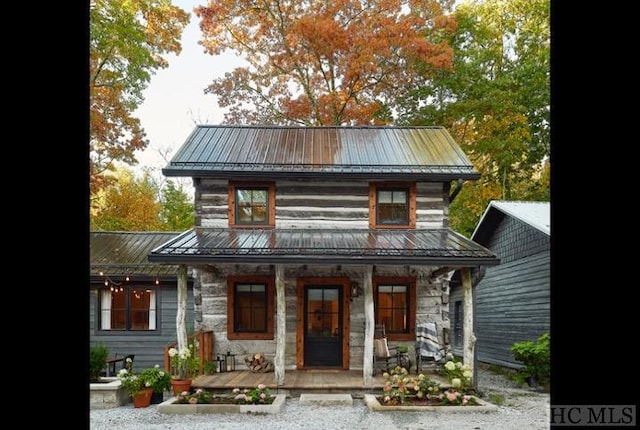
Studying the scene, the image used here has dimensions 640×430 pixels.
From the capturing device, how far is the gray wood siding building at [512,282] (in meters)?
11.8

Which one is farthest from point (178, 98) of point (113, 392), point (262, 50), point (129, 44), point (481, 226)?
point (113, 392)

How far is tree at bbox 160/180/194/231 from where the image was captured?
2111 centimetres

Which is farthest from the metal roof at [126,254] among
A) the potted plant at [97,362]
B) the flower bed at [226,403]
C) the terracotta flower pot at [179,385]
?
the flower bed at [226,403]

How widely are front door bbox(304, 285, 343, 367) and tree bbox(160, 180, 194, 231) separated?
11.4 metres

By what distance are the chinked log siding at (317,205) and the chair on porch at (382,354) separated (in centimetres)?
245

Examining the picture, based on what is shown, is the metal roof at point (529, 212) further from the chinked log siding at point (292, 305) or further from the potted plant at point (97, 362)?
the potted plant at point (97, 362)

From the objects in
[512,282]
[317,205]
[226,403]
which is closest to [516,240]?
[512,282]

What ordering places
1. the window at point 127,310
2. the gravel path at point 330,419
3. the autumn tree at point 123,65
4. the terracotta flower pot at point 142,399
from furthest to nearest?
the autumn tree at point 123,65
the window at point 127,310
the terracotta flower pot at point 142,399
the gravel path at point 330,419

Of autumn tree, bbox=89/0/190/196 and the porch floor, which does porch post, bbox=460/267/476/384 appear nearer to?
the porch floor

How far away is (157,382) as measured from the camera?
29.4 ft

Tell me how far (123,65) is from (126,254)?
7744 millimetres

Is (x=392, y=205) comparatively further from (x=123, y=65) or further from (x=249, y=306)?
(x=123, y=65)

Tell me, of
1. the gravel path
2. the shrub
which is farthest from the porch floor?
the shrub
